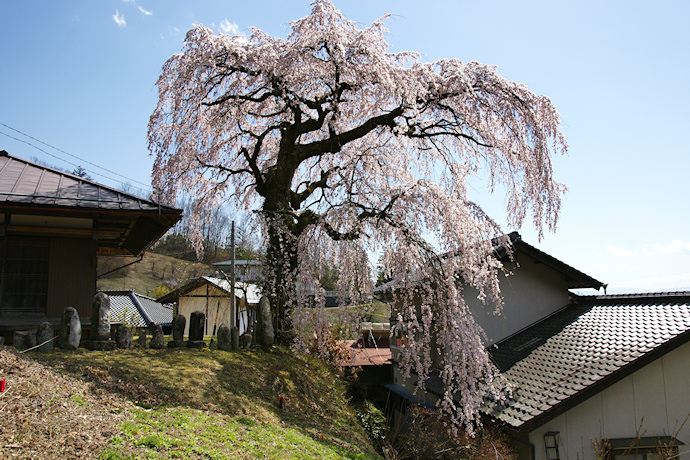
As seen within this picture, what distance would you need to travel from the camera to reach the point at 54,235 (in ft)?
27.3

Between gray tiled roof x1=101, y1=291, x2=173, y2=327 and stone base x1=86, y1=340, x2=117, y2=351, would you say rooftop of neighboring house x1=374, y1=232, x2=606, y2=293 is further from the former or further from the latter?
gray tiled roof x1=101, y1=291, x2=173, y2=327

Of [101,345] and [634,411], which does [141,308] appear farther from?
[634,411]

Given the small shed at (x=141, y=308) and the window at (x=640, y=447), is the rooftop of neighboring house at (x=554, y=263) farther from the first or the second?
the small shed at (x=141, y=308)

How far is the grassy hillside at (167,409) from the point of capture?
3848 mm

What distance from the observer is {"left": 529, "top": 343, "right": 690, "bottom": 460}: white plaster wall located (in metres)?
8.30

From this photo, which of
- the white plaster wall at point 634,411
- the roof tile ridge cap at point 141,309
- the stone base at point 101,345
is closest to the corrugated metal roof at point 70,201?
the stone base at point 101,345

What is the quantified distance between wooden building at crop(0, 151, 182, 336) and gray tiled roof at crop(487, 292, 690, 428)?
25.2 feet

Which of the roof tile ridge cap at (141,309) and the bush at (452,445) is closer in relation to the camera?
the bush at (452,445)

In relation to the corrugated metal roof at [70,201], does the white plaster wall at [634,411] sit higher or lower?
lower

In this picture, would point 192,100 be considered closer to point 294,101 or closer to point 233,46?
point 233,46

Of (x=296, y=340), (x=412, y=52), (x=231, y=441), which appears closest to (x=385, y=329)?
(x=296, y=340)

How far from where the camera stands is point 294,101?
9484 millimetres

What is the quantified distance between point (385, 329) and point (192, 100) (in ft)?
60.4

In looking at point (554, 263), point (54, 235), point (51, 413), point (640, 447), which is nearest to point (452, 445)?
point (640, 447)
